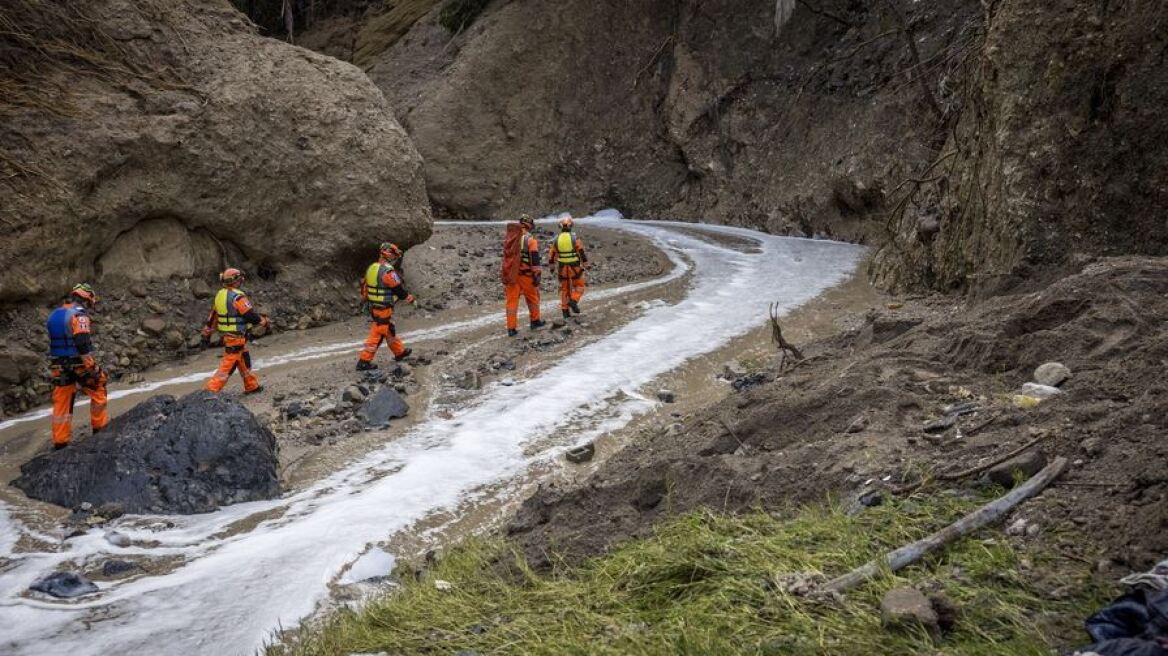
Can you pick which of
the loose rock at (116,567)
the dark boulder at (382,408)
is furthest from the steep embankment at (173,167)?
the loose rock at (116,567)

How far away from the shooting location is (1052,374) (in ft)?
19.9

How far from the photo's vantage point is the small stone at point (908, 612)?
3637 mm

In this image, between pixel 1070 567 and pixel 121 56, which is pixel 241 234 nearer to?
pixel 121 56

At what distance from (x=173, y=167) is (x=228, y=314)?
3.71 metres

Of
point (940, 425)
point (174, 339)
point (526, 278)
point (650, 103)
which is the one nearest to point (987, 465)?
point (940, 425)

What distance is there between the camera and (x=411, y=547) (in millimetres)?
7402

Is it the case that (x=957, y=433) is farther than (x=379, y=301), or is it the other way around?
(x=379, y=301)

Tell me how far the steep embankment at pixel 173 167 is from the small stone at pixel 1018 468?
1166cm

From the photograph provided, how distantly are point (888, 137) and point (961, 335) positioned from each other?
1766cm

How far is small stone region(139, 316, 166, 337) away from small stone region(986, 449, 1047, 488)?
12.2m

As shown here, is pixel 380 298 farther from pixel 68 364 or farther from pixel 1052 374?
pixel 1052 374

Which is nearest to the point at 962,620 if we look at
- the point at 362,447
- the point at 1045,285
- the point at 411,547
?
the point at 411,547

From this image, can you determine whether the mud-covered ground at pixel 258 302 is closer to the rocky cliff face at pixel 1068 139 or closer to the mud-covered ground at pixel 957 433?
the mud-covered ground at pixel 957 433

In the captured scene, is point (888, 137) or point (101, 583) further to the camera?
point (888, 137)
